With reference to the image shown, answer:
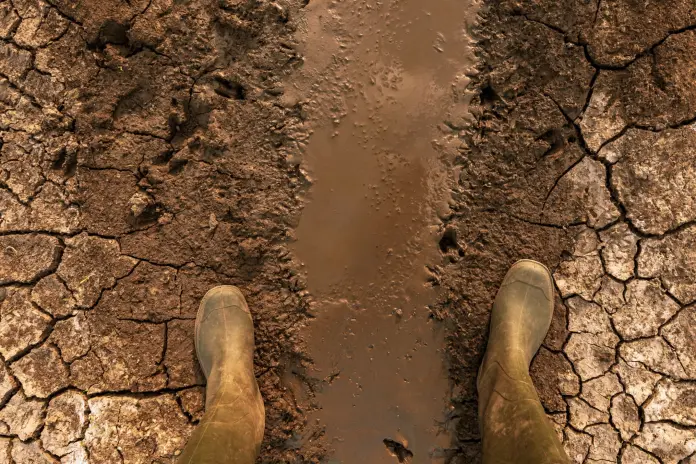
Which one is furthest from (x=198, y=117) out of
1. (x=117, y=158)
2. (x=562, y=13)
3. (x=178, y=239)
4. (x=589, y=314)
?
(x=589, y=314)

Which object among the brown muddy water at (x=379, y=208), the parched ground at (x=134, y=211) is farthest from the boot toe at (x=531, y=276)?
the parched ground at (x=134, y=211)

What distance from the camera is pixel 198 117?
2.39 metres

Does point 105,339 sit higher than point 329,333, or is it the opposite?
point 329,333

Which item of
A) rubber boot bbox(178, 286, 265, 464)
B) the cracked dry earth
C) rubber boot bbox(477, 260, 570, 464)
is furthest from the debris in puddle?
rubber boot bbox(178, 286, 265, 464)

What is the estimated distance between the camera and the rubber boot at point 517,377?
1928 mm

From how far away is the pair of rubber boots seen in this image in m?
1.96

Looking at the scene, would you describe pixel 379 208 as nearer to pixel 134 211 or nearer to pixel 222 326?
pixel 222 326

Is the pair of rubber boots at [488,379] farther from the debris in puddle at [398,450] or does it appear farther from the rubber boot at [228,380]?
the debris in puddle at [398,450]

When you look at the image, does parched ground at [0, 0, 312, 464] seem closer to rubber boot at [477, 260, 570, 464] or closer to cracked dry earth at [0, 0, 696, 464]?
cracked dry earth at [0, 0, 696, 464]

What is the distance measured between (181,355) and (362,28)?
1860mm

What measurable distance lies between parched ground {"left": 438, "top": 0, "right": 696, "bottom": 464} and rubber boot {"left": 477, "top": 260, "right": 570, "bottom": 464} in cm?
9

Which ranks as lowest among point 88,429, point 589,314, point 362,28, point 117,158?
point 88,429

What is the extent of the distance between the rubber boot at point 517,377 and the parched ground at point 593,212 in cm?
9

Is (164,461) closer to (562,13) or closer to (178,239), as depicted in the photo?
(178,239)
